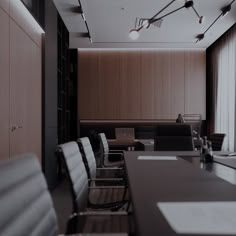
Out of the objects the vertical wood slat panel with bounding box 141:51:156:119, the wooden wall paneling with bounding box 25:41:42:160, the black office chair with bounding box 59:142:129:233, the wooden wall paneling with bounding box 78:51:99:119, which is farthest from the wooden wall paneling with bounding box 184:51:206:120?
the black office chair with bounding box 59:142:129:233

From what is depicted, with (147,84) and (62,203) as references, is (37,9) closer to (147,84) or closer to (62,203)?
(62,203)

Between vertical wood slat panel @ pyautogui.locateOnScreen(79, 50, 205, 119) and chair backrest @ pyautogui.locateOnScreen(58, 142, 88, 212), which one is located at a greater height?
vertical wood slat panel @ pyautogui.locateOnScreen(79, 50, 205, 119)

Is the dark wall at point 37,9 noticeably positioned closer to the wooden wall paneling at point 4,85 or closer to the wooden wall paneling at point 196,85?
the wooden wall paneling at point 4,85

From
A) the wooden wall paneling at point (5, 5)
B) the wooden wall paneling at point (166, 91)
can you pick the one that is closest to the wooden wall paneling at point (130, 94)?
the wooden wall paneling at point (166, 91)

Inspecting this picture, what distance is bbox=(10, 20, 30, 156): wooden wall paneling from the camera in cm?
341

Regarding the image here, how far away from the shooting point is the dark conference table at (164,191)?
0.87 meters

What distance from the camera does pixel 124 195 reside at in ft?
7.91

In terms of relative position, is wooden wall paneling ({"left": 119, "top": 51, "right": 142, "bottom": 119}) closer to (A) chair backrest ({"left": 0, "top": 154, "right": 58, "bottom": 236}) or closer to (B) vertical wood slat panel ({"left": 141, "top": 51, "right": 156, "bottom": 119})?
(B) vertical wood slat panel ({"left": 141, "top": 51, "right": 156, "bottom": 119})

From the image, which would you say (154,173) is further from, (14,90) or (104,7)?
(104,7)

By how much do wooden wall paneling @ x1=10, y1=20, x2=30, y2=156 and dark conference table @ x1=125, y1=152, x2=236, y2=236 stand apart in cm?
198

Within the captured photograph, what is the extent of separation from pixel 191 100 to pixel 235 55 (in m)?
2.03

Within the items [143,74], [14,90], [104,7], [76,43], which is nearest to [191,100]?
[143,74]

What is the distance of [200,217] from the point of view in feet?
3.03

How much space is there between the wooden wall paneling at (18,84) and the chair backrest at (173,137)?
5.38ft
